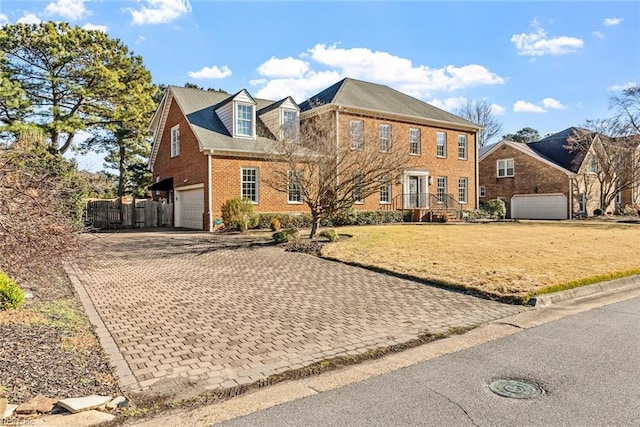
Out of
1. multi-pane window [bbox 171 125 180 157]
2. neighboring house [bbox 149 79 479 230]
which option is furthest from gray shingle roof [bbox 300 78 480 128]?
multi-pane window [bbox 171 125 180 157]

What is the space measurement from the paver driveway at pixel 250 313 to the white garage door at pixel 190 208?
11.6 metres

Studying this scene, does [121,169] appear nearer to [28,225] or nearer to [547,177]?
[28,225]

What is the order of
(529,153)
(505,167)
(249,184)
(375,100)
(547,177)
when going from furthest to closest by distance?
(505,167) → (529,153) → (547,177) → (375,100) → (249,184)

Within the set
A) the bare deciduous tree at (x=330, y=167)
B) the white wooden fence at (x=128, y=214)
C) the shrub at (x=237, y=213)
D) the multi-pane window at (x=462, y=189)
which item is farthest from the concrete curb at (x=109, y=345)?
the multi-pane window at (x=462, y=189)

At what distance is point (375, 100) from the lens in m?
27.9

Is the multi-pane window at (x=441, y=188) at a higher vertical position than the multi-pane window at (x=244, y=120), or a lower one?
lower

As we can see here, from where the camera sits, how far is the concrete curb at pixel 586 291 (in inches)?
298

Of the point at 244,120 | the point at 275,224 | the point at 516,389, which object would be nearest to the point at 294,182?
the point at 275,224

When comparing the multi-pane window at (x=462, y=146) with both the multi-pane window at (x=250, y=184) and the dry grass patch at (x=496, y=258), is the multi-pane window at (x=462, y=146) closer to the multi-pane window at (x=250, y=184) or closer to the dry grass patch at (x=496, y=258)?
the dry grass patch at (x=496, y=258)

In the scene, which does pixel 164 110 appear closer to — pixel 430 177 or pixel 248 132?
pixel 248 132

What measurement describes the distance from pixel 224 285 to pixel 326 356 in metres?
4.56

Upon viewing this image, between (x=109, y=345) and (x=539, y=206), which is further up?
(x=539, y=206)

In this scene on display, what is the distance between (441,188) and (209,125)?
16628 mm

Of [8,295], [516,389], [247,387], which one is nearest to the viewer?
[516,389]
